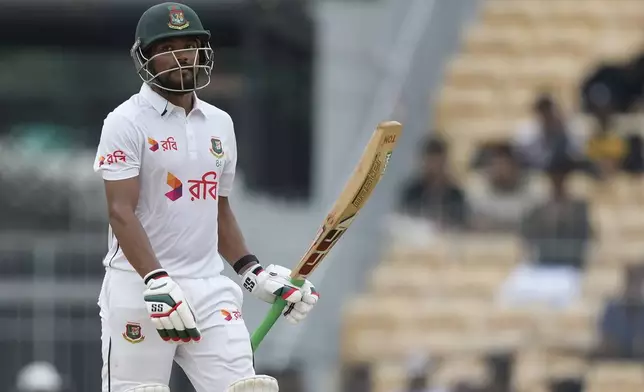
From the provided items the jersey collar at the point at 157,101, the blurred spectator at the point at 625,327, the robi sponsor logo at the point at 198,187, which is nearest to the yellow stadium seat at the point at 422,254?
the blurred spectator at the point at 625,327

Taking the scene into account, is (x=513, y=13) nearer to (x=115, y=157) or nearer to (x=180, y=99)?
(x=180, y=99)

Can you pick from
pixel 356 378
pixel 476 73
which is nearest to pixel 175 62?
pixel 356 378

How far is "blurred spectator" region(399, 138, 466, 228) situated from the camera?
11562mm

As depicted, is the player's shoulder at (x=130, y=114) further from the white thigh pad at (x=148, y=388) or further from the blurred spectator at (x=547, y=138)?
the blurred spectator at (x=547, y=138)

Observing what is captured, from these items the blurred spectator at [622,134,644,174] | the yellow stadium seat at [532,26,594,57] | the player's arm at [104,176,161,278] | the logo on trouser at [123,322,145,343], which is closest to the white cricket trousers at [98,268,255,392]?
the logo on trouser at [123,322,145,343]

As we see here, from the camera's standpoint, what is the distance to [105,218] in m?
11.6

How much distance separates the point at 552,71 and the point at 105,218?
11.3 ft

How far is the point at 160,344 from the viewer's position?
6.49 metres

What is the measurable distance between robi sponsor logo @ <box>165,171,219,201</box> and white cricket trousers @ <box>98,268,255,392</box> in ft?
0.92

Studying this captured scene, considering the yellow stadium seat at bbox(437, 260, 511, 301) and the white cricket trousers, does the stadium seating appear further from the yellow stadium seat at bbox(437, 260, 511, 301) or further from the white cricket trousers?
the white cricket trousers

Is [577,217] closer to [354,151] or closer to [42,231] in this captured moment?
[354,151]

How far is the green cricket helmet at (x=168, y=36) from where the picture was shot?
21.2 ft

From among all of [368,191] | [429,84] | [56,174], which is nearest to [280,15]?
[429,84]

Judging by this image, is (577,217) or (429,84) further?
(429,84)
